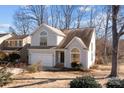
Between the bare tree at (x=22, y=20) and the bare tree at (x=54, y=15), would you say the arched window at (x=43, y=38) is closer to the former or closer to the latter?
the bare tree at (x=22, y=20)

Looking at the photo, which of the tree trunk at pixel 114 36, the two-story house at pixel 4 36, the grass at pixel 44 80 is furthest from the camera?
the two-story house at pixel 4 36

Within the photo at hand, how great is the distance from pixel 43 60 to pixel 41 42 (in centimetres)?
186

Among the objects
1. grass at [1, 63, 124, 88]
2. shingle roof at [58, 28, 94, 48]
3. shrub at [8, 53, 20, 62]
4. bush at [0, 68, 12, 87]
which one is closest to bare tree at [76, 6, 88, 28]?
shingle roof at [58, 28, 94, 48]

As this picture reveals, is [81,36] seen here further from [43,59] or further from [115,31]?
[115,31]

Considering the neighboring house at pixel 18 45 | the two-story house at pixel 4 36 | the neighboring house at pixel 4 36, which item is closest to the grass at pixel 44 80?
the neighboring house at pixel 18 45

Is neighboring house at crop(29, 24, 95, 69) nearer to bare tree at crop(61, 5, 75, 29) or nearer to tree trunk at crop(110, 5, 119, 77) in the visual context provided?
bare tree at crop(61, 5, 75, 29)

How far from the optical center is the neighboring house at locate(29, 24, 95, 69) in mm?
22234

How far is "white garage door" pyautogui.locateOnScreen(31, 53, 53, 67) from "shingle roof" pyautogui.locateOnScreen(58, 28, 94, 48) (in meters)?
A: 1.52

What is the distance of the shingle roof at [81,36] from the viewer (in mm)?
23172

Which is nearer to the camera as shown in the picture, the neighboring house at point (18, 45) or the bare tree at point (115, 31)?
the bare tree at point (115, 31)

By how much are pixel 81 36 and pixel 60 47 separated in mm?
2328
